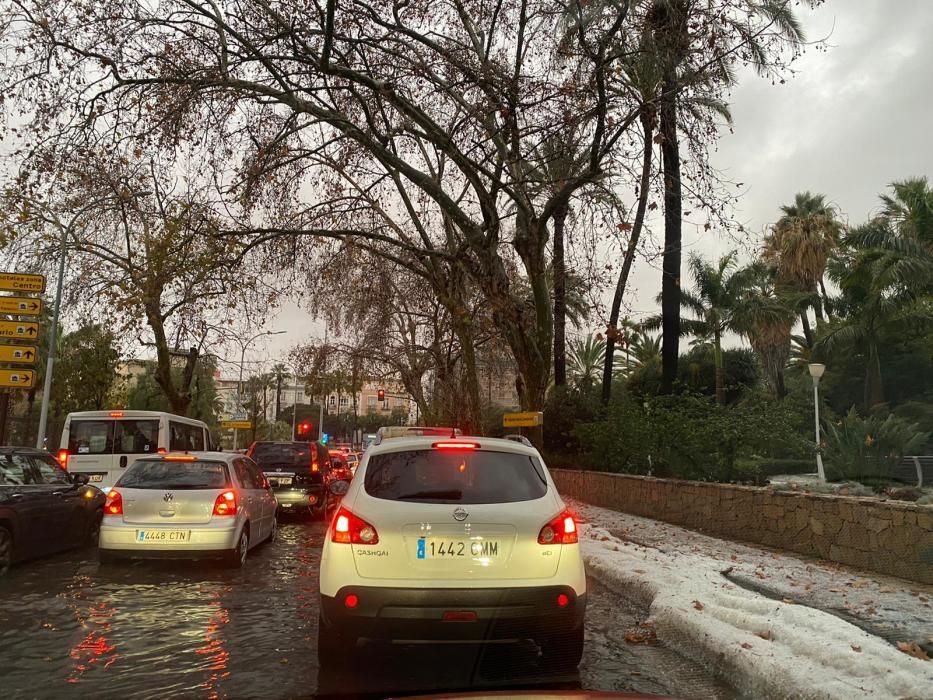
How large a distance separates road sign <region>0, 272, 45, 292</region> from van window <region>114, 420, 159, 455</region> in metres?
6.78

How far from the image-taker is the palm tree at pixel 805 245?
1597 inches

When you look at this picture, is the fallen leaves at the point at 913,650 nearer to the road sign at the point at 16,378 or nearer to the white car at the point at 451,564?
the white car at the point at 451,564

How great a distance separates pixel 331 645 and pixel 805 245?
41265 mm

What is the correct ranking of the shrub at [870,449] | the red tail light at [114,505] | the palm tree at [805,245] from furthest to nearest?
the palm tree at [805,245] → the shrub at [870,449] → the red tail light at [114,505]

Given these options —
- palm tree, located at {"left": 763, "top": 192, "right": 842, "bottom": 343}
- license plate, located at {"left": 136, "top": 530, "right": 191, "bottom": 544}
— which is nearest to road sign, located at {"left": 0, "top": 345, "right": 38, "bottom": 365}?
license plate, located at {"left": 136, "top": 530, "right": 191, "bottom": 544}

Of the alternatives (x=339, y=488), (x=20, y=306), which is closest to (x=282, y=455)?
(x=20, y=306)

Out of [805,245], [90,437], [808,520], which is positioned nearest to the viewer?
[808,520]

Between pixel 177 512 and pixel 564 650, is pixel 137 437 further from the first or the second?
pixel 564 650

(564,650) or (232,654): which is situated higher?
(564,650)

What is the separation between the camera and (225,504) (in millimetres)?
9070

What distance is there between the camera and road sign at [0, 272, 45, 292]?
769 inches

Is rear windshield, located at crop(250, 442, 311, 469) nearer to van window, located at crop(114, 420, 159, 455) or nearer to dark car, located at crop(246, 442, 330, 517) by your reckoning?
dark car, located at crop(246, 442, 330, 517)

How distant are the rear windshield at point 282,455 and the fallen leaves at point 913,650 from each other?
13.2 meters

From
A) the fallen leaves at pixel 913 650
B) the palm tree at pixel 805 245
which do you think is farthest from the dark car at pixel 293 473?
the palm tree at pixel 805 245
